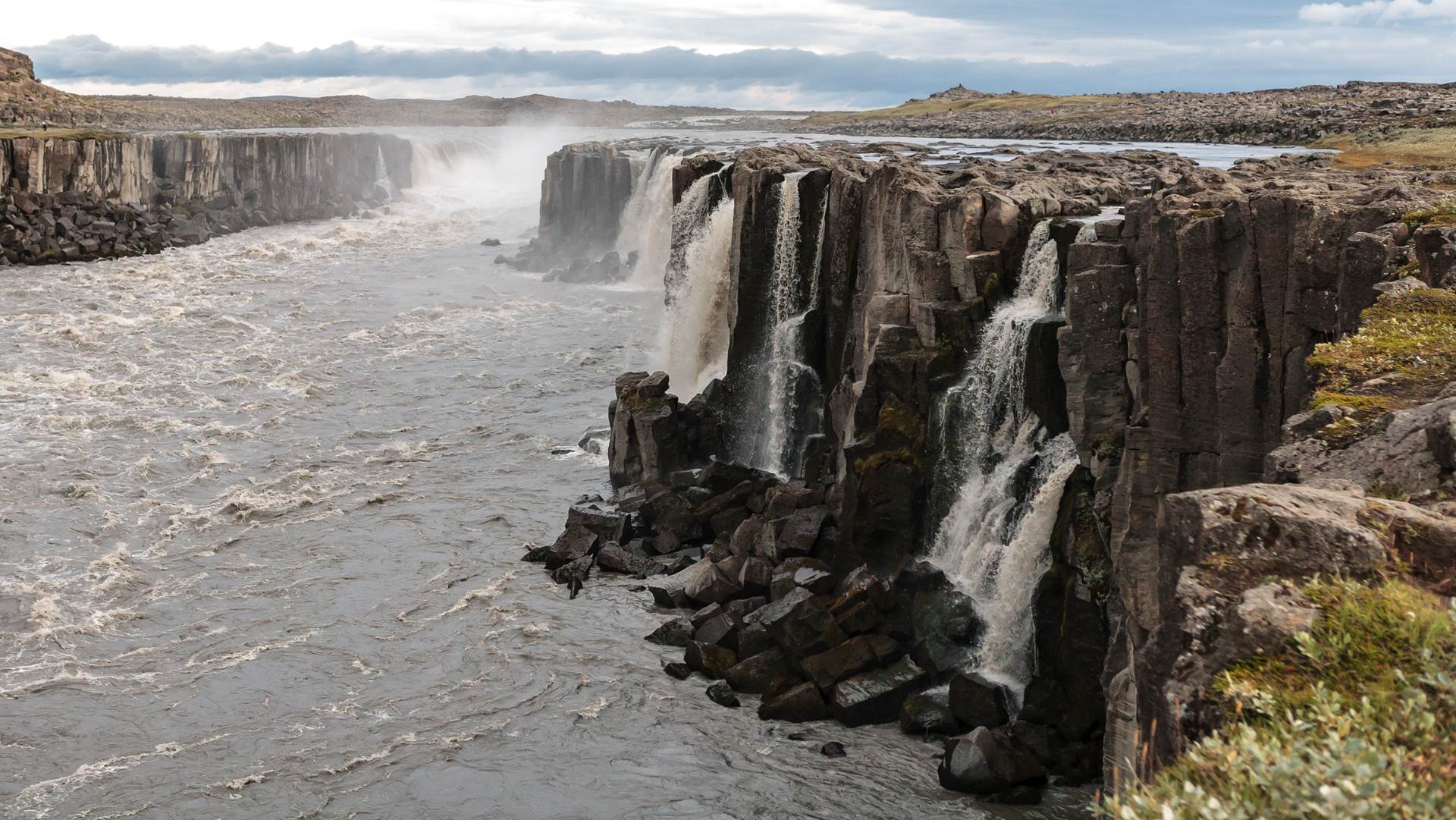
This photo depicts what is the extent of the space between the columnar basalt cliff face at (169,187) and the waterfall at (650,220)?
32435 mm

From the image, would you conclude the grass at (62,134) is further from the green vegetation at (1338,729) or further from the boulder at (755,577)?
the green vegetation at (1338,729)

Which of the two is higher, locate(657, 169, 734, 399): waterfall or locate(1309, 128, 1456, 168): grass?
locate(1309, 128, 1456, 168): grass

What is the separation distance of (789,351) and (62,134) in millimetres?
71290

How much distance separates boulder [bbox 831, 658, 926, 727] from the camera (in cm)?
2622

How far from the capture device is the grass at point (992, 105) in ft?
483

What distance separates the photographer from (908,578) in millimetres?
29250

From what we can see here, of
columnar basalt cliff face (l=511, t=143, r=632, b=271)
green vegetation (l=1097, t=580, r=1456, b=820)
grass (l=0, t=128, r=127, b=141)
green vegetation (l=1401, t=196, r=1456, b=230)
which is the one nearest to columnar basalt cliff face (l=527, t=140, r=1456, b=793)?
green vegetation (l=1401, t=196, r=1456, b=230)

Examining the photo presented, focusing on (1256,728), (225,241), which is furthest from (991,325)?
(225,241)

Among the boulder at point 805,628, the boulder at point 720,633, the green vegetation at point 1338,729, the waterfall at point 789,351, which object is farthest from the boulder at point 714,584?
the green vegetation at point 1338,729

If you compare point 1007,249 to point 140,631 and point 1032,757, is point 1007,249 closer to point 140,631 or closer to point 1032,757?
point 1032,757

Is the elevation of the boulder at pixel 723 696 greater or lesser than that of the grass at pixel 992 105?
lesser

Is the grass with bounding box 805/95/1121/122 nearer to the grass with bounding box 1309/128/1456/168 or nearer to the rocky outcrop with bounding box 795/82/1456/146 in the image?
the rocky outcrop with bounding box 795/82/1456/146

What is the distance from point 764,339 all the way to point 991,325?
12.5 metres

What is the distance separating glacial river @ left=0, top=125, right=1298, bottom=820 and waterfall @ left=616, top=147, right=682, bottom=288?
353 inches
